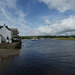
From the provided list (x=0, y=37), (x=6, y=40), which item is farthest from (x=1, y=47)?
(x=6, y=40)

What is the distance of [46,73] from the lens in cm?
→ 1232

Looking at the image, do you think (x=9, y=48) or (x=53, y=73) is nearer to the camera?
(x=53, y=73)

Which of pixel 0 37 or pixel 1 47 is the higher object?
pixel 0 37

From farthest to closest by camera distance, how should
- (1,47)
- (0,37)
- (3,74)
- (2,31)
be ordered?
(2,31)
(0,37)
(1,47)
(3,74)

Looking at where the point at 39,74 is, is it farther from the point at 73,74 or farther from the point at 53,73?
the point at 73,74

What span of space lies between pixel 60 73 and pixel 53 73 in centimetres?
91

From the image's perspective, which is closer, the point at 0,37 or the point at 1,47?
the point at 1,47

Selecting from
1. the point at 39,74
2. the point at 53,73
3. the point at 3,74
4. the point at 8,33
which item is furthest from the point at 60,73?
the point at 8,33

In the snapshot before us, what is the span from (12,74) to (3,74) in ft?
3.64

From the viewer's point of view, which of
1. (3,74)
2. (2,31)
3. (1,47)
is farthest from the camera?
(2,31)

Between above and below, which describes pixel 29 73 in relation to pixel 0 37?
below

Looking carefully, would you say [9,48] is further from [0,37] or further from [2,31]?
[2,31]

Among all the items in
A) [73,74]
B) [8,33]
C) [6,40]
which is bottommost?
[73,74]

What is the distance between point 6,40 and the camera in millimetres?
41625
